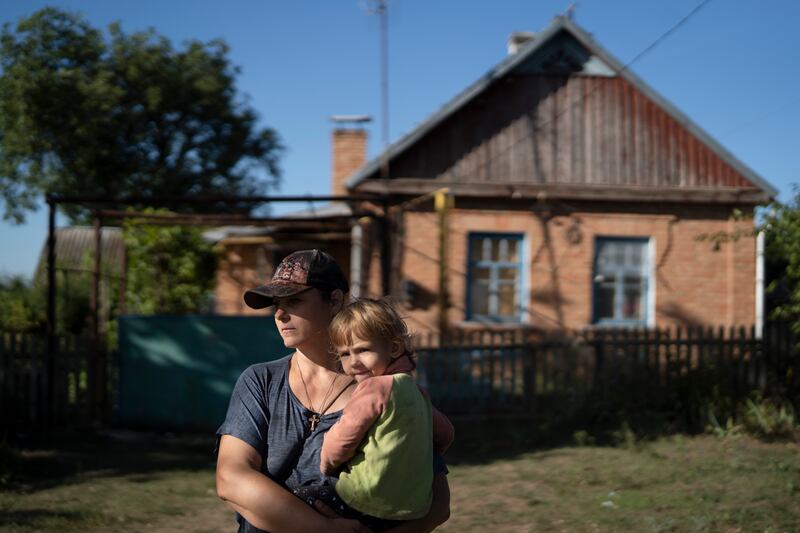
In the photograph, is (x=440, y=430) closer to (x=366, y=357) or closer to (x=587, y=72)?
(x=366, y=357)

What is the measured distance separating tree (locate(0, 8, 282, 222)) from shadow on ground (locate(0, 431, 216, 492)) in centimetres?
2410

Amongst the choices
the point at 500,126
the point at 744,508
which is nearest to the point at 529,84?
the point at 500,126

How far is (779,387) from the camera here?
32.9 feet

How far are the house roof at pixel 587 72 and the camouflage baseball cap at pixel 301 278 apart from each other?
11.8 m

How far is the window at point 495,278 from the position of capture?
14758 millimetres

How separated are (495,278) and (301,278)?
12404mm

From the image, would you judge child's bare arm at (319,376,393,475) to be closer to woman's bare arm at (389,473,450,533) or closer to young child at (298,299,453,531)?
young child at (298,299,453,531)

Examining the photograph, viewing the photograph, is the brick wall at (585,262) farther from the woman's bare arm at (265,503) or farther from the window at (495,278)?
the woman's bare arm at (265,503)

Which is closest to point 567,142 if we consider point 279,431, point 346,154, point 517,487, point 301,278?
point 346,154

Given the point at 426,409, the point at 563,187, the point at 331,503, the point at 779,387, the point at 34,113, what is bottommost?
the point at 779,387

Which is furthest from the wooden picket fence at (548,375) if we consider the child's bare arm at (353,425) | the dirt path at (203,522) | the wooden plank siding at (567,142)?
the child's bare arm at (353,425)

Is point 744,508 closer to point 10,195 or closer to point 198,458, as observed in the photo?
point 198,458

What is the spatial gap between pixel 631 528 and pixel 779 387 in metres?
5.12

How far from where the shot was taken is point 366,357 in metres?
2.44
